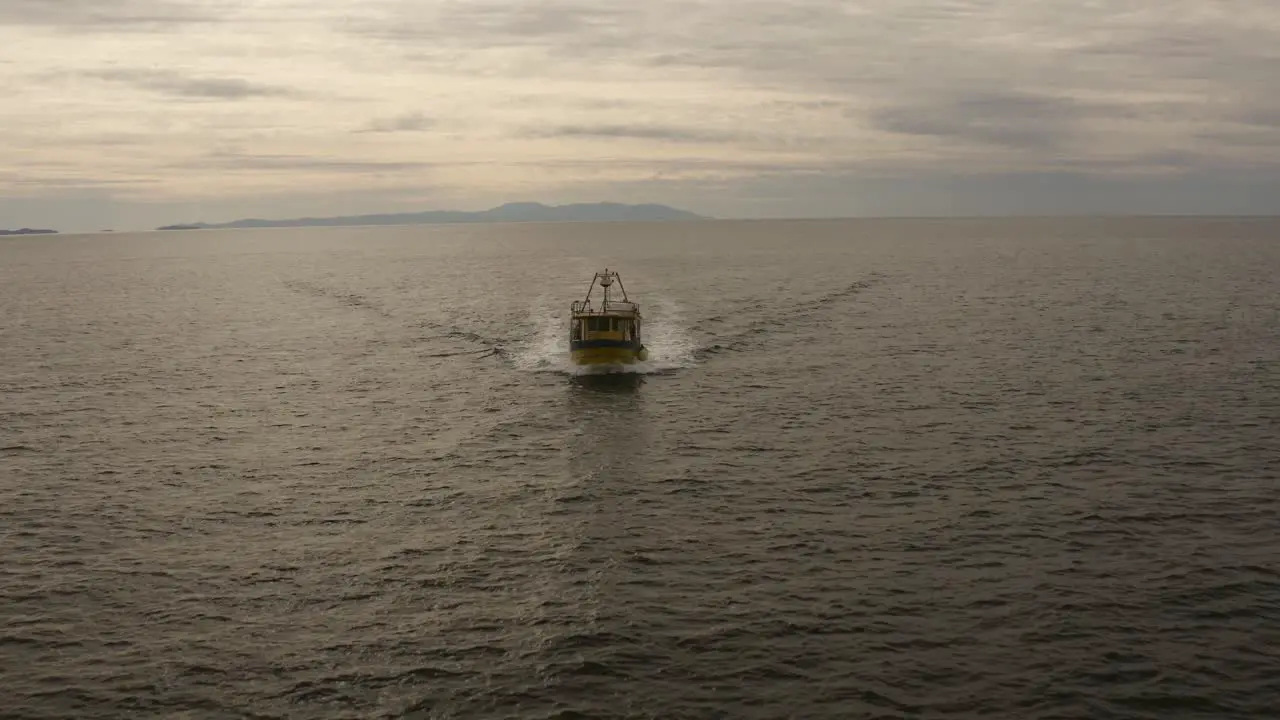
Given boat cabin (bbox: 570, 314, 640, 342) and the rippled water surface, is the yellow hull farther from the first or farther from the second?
the rippled water surface

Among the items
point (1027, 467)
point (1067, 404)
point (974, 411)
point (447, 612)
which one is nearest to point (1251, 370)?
point (1067, 404)

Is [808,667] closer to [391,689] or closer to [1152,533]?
[391,689]

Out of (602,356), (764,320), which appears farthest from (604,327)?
(764,320)

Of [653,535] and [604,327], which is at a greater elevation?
[604,327]

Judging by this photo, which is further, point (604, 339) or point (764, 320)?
point (764, 320)

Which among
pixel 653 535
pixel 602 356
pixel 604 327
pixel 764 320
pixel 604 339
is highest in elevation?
pixel 604 327

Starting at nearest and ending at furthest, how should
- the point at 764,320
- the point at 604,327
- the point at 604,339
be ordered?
the point at 604,339
the point at 604,327
the point at 764,320

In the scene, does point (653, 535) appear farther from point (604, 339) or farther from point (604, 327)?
point (604, 327)
